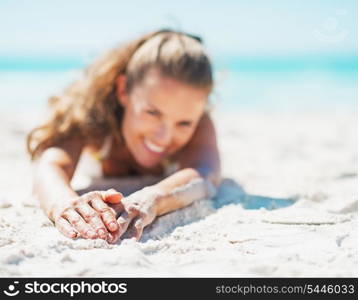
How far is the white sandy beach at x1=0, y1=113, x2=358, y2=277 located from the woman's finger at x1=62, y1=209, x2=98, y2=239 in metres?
0.06

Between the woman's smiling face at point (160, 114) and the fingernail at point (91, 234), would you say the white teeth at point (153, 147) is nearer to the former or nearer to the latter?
the woman's smiling face at point (160, 114)

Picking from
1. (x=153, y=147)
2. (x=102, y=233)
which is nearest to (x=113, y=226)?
(x=102, y=233)

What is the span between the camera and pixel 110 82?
3438 millimetres

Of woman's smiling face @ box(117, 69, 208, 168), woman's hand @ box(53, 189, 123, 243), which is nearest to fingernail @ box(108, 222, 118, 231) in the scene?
woman's hand @ box(53, 189, 123, 243)

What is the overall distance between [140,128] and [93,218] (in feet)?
3.78

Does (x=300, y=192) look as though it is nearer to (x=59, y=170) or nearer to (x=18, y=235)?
(x=59, y=170)

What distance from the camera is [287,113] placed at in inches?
318

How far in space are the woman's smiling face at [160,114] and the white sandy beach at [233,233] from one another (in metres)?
0.45

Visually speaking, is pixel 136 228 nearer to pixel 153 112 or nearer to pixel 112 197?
pixel 112 197

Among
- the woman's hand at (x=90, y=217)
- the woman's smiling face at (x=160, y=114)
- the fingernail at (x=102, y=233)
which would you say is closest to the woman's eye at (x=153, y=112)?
the woman's smiling face at (x=160, y=114)

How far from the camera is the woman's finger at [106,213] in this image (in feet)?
6.54

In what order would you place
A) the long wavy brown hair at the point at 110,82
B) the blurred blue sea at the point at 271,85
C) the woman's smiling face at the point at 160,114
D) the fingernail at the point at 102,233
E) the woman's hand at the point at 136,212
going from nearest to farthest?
the fingernail at the point at 102,233, the woman's hand at the point at 136,212, the woman's smiling face at the point at 160,114, the long wavy brown hair at the point at 110,82, the blurred blue sea at the point at 271,85

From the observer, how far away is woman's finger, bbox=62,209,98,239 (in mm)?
1960

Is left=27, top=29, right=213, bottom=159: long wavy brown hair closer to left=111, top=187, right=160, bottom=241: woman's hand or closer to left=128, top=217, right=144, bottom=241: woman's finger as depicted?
left=111, top=187, right=160, bottom=241: woman's hand
